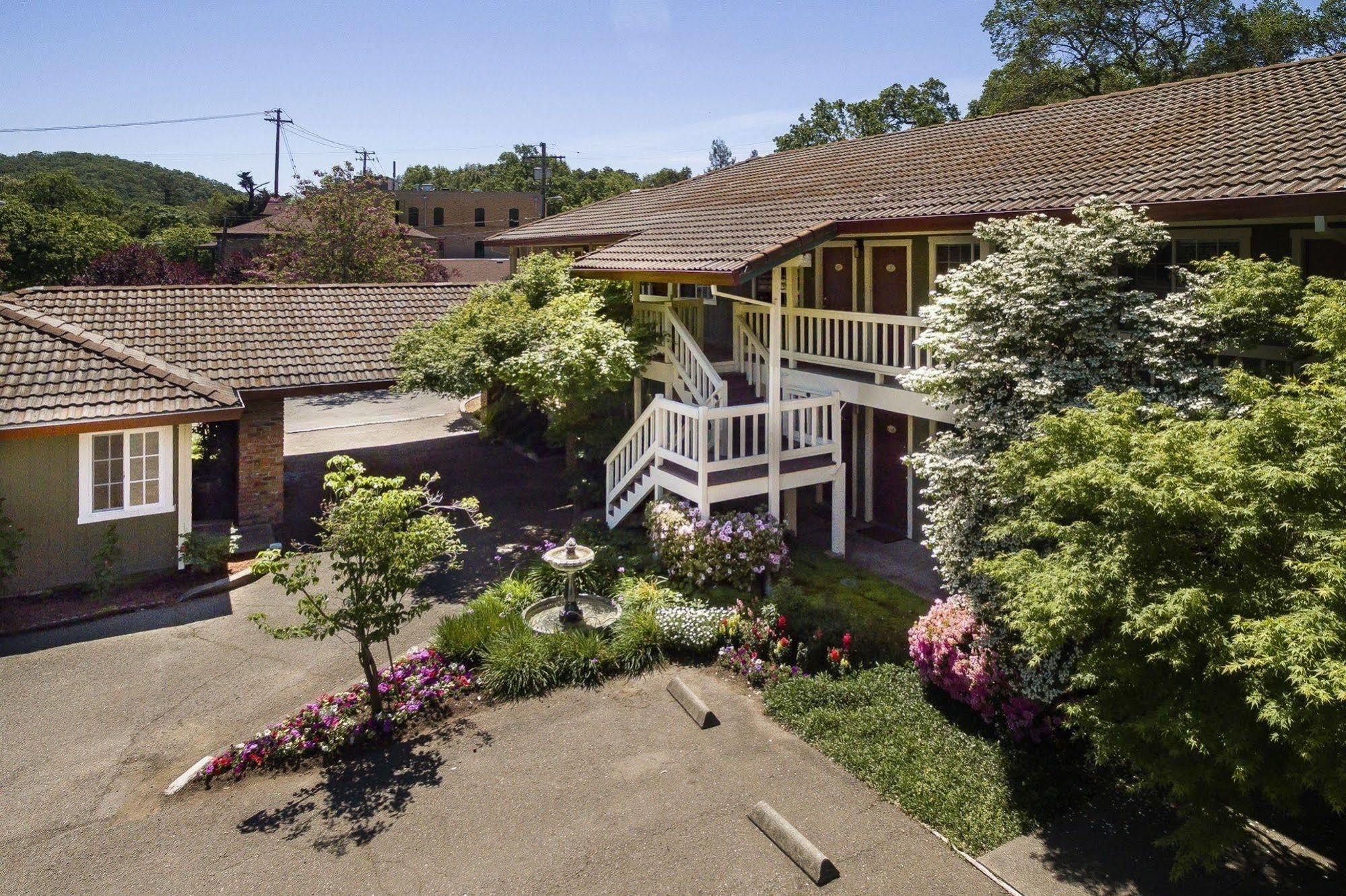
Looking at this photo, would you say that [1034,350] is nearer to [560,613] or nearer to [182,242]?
[560,613]

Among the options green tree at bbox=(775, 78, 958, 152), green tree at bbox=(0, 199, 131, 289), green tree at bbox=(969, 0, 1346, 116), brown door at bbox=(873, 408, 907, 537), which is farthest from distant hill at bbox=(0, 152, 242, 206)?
brown door at bbox=(873, 408, 907, 537)

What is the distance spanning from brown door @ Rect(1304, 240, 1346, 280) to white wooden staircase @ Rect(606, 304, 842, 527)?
234 inches

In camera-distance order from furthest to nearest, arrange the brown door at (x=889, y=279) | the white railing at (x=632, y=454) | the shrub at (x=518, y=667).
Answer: the brown door at (x=889, y=279)
the white railing at (x=632, y=454)
the shrub at (x=518, y=667)

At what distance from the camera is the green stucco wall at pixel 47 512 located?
1227cm

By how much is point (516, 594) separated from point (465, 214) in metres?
65.7

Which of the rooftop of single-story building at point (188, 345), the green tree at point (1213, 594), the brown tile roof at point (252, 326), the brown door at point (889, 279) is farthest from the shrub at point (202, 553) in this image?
the green tree at point (1213, 594)

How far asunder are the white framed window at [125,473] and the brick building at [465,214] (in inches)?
2206

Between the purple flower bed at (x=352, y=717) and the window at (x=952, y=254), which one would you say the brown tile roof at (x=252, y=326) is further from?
the window at (x=952, y=254)

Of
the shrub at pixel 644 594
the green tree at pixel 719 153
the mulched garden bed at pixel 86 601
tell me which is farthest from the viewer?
the green tree at pixel 719 153

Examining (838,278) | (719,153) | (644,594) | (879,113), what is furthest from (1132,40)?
(719,153)

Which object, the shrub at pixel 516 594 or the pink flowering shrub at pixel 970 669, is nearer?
the pink flowering shrub at pixel 970 669

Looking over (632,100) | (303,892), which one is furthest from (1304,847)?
(632,100)

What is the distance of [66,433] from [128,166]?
12004cm

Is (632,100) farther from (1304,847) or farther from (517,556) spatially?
(1304,847)
